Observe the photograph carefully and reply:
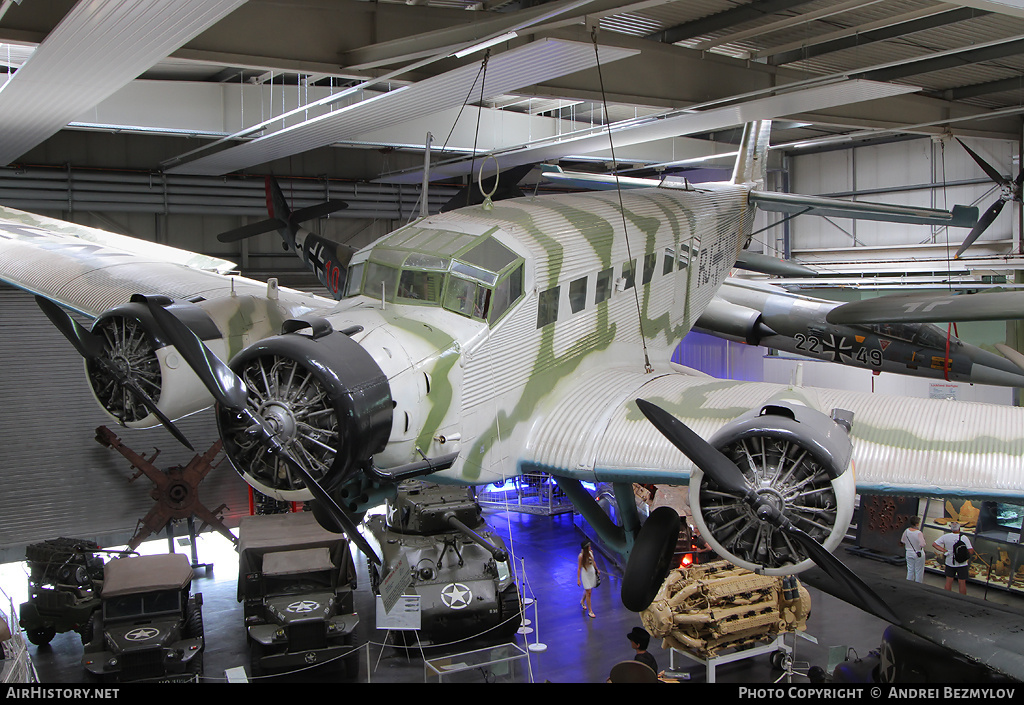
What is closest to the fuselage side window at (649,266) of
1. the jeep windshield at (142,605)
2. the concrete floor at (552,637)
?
the concrete floor at (552,637)

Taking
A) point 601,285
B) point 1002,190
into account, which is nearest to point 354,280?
point 601,285

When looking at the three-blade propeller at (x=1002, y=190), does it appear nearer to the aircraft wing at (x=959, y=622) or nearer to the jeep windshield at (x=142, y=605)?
the aircraft wing at (x=959, y=622)

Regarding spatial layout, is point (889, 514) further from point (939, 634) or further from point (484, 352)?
point (484, 352)

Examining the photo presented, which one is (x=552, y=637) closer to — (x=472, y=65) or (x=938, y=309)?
(x=938, y=309)

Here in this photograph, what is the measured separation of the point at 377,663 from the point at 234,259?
11.1 metres

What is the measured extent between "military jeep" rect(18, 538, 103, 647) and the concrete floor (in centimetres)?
50

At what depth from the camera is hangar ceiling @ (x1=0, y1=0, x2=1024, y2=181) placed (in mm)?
8273

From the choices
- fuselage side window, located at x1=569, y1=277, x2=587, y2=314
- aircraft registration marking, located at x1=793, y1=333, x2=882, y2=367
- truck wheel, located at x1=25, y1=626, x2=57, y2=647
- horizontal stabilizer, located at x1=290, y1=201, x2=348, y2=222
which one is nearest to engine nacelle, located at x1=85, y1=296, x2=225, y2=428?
fuselage side window, located at x1=569, y1=277, x2=587, y2=314

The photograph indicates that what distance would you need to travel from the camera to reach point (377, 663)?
1156 cm

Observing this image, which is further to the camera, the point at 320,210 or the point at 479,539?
the point at 320,210

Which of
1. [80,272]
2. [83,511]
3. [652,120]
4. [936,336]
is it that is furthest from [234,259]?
[936,336]

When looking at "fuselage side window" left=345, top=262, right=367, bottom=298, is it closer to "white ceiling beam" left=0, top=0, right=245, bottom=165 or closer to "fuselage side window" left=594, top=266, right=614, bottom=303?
"white ceiling beam" left=0, top=0, right=245, bottom=165

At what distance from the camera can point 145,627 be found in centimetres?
1051

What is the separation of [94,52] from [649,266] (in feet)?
22.2
